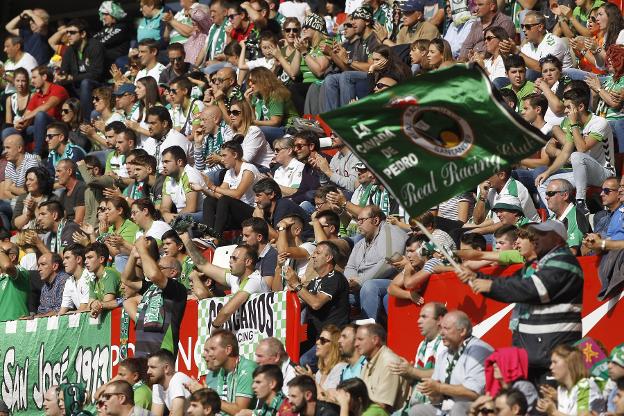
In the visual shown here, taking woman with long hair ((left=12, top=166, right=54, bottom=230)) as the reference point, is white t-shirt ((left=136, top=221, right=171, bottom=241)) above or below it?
below

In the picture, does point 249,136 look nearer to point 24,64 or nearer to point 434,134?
point 434,134

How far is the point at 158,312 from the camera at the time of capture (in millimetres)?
14180

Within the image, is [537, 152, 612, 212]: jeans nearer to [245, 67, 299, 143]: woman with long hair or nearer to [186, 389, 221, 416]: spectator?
[186, 389, 221, 416]: spectator

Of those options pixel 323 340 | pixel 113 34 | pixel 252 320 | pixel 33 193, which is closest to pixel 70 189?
pixel 33 193

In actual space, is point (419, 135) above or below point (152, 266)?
above

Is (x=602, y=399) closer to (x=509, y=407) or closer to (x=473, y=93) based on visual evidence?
(x=509, y=407)

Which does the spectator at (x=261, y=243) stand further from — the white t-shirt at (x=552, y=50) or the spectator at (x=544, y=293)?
the white t-shirt at (x=552, y=50)

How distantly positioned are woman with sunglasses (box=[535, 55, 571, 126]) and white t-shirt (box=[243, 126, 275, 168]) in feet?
10.8

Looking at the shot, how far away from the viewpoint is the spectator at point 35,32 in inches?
950

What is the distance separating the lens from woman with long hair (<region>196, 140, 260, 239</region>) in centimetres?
1587

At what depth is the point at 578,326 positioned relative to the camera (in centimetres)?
1040

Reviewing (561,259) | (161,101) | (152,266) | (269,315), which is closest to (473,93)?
(561,259)

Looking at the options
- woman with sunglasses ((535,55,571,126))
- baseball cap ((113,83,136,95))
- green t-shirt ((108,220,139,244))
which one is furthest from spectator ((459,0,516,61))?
baseball cap ((113,83,136,95))

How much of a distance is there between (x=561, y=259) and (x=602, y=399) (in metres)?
1.00
